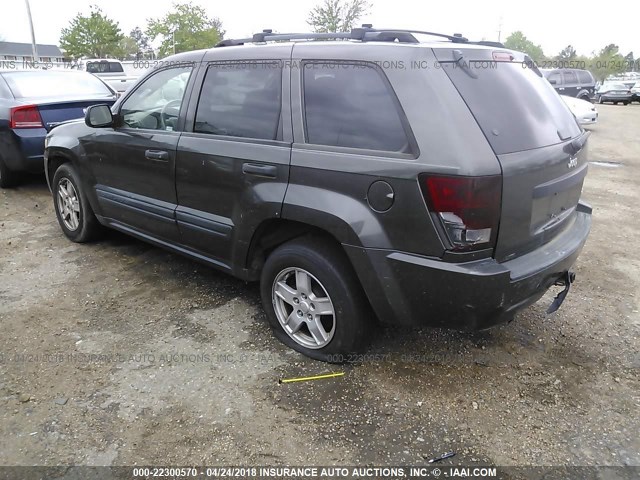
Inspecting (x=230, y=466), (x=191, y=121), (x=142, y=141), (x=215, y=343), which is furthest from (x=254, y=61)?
(x=230, y=466)

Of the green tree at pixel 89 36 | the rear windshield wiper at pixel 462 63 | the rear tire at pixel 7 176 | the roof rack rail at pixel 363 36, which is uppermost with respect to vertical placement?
the green tree at pixel 89 36

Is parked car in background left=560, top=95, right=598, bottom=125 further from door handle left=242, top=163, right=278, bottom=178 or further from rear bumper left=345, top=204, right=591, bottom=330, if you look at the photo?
door handle left=242, top=163, right=278, bottom=178

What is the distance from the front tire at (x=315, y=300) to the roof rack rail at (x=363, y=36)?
1.22m

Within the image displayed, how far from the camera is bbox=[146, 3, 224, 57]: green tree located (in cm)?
4066

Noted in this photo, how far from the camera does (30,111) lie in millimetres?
6449

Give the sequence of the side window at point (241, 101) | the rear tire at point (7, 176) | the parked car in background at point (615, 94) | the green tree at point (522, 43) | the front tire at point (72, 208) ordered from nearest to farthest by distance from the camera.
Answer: the side window at point (241, 101)
the front tire at point (72, 208)
the rear tire at point (7, 176)
the parked car in background at point (615, 94)
the green tree at point (522, 43)

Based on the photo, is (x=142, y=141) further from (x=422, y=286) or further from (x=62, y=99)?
(x=62, y=99)

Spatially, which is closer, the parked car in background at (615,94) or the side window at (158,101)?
the side window at (158,101)

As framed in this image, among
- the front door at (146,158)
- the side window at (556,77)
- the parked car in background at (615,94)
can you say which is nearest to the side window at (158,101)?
the front door at (146,158)

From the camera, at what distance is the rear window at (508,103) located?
8.28ft

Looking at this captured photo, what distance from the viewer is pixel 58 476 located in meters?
2.29

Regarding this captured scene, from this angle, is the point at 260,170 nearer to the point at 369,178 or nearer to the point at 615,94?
the point at 369,178

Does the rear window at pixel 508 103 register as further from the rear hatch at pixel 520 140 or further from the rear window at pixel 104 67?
the rear window at pixel 104 67

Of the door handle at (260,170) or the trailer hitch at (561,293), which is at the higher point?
the door handle at (260,170)
